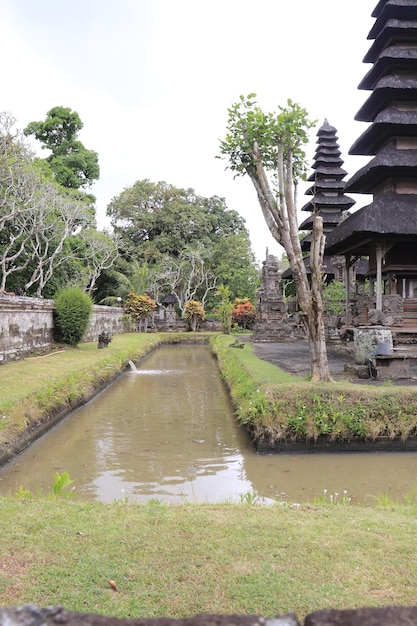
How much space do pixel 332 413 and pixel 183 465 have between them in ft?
7.56

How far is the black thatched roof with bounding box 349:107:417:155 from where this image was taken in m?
14.5

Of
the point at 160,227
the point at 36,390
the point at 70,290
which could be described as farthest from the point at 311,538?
the point at 160,227

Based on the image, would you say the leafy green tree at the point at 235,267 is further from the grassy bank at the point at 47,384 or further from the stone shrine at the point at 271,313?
the grassy bank at the point at 47,384

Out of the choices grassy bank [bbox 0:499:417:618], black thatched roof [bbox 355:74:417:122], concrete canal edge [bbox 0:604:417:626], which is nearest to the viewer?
concrete canal edge [bbox 0:604:417:626]

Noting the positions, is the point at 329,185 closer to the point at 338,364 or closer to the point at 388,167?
the point at 388,167

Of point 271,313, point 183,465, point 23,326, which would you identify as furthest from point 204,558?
point 271,313

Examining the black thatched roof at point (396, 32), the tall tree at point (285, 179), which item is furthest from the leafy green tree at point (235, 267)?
the tall tree at point (285, 179)

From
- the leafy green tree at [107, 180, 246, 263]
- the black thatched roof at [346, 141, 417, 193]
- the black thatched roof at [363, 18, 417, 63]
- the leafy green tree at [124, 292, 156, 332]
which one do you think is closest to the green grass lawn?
the black thatched roof at [346, 141, 417, 193]

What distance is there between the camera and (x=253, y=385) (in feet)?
29.5

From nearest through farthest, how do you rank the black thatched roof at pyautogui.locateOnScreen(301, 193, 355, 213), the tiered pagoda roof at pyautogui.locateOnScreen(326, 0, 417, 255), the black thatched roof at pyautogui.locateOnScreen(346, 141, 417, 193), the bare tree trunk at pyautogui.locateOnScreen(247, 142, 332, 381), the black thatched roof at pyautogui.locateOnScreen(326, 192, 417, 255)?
the bare tree trunk at pyautogui.locateOnScreen(247, 142, 332, 381) < the black thatched roof at pyautogui.locateOnScreen(326, 192, 417, 255) < the tiered pagoda roof at pyautogui.locateOnScreen(326, 0, 417, 255) < the black thatched roof at pyautogui.locateOnScreen(346, 141, 417, 193) < the black thatched roof at pyautogui.locateOnScreen(301, 193, 355, 213)

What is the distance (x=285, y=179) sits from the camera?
955cm

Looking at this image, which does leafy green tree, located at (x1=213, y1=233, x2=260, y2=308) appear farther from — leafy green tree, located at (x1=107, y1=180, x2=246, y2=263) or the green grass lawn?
the green grass lawn

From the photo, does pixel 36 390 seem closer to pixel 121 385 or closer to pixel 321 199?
pixel 121 385

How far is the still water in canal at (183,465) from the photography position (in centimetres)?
564
